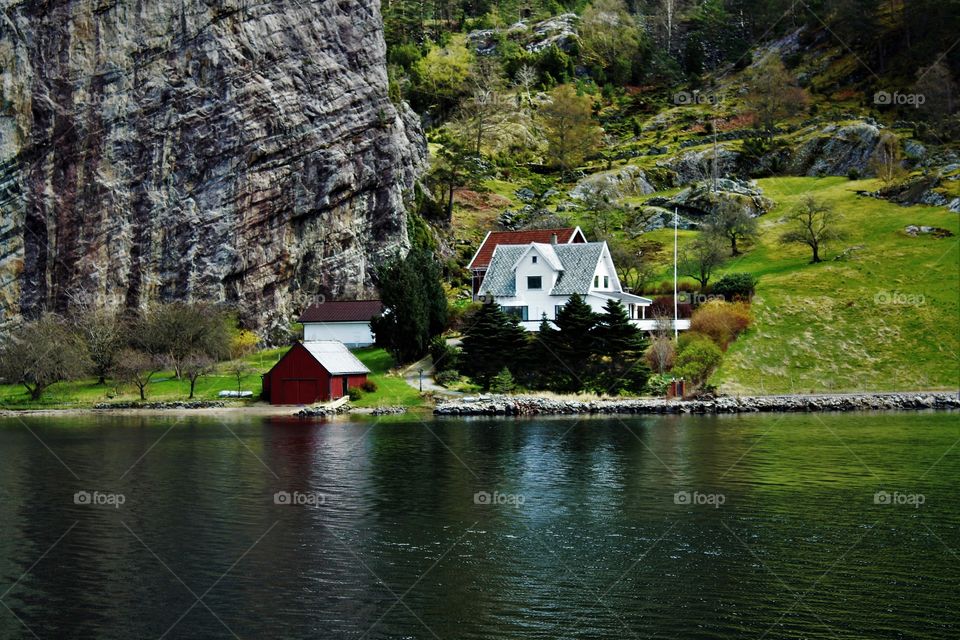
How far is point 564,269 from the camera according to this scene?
88.9m

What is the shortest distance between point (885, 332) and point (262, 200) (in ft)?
219

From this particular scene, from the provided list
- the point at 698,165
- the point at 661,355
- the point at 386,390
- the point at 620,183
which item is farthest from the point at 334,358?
the point at 698,165

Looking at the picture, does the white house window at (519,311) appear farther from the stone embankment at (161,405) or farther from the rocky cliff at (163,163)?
the stone embankment at (161,405)

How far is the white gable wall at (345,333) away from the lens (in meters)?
91.4

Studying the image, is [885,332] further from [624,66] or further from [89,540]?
[624,66]

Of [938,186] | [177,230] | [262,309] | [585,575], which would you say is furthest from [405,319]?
[938,186]

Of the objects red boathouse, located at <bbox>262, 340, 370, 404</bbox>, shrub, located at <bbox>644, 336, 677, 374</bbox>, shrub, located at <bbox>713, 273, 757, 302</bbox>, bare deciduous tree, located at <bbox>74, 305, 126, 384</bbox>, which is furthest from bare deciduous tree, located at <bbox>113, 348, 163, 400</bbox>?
shrub, located at <bbox>713, 273, 757, 302</bbox>

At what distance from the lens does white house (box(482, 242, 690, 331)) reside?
8712 cm

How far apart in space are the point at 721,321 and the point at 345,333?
35.8 meters

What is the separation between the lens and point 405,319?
266ft

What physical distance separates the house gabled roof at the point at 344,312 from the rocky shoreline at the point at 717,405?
22.6 metres

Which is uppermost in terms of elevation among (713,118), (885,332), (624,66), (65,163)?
(624,66)

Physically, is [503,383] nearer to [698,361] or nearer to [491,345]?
[491,345]

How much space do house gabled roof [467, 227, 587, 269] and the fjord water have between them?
4765 centimetres
